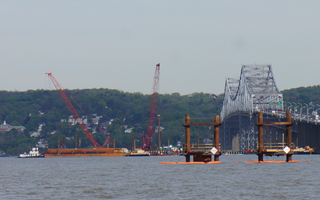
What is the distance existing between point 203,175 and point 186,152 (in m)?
19.8

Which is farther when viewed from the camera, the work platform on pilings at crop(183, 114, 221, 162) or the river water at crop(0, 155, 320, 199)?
the work platform on pilings at crop(183, 114, 221, 162)

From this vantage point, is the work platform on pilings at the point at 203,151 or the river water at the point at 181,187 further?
the work platform on pilings at the point at 203,151

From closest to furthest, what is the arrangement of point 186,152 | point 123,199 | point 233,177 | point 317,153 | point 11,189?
1. point 123,199
2. point 11,189
3. point 233,177
4. point 186,152
5. point 317,153

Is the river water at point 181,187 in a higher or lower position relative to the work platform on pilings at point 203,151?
lower

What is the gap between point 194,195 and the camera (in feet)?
179

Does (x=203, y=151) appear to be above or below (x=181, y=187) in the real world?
above

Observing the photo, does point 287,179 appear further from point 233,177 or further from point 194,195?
point 194,195

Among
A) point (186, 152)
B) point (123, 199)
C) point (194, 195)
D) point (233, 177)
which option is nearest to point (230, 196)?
point (194, 195)

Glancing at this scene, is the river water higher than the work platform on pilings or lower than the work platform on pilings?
lower

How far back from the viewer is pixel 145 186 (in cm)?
6344

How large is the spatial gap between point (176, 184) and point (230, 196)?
11876mm

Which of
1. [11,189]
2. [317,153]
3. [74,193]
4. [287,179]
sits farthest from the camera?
[317,153]

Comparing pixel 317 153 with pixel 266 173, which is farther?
pixel 317 153

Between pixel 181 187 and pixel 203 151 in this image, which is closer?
pixel 181 187
